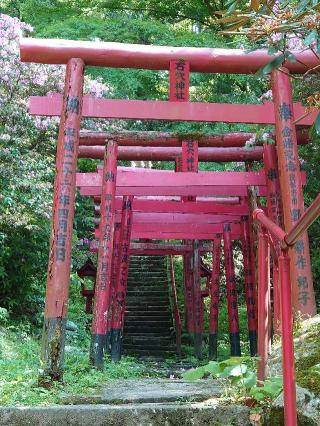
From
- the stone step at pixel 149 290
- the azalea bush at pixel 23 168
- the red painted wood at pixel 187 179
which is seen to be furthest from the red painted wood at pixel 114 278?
the stone step at pixel 149 290

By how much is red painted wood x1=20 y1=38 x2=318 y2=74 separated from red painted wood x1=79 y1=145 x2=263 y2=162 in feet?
10.0

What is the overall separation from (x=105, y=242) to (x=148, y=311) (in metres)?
9.10

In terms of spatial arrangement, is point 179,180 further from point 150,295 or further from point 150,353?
point 150,295

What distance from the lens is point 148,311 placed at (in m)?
17.1

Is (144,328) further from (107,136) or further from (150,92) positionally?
(107,136)

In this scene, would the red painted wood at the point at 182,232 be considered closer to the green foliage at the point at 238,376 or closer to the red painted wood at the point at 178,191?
the red painted wood at the point at 178,191

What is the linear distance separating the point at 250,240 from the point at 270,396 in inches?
343

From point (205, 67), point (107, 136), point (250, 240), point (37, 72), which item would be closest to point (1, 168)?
point (37, 72)

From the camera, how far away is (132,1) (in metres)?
17.1

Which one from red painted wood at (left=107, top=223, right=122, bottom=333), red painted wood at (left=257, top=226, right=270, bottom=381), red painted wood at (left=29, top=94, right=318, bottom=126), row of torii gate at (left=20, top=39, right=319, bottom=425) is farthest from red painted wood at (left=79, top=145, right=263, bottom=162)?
red painted wood at (left=257, top=226, right=270, bottom=381)

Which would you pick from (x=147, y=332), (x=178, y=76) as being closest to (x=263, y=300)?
(x=178, y=76)

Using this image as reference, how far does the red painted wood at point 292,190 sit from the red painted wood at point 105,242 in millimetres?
2618

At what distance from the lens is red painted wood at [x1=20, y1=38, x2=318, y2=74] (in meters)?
6.38

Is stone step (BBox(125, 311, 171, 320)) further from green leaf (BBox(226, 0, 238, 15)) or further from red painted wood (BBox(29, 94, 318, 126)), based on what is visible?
green leaf (BBox(226, 0, 238, 15))
